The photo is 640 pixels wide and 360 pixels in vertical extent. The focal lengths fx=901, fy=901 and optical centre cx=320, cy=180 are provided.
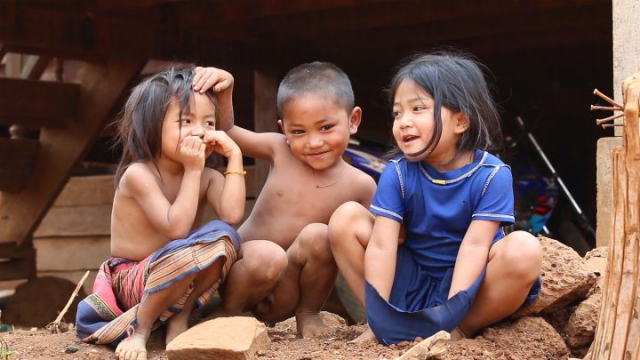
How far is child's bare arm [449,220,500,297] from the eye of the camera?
2.93 metres

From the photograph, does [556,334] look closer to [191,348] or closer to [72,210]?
[191,348]

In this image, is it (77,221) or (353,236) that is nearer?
(353,236)

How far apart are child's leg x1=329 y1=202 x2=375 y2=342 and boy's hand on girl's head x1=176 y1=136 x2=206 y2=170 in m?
0.53

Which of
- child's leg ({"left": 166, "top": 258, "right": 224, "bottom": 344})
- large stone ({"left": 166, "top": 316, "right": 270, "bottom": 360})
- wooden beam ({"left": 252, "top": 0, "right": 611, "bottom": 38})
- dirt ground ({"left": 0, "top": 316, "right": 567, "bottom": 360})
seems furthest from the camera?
wooden beam ({"left": 252, "top": 0, "right": 611, "bottom": 38})

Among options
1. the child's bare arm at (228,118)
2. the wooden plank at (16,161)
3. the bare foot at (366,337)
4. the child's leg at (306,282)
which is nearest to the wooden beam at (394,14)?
the wooden plank at (16,161)

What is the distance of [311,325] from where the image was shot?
3.45 m

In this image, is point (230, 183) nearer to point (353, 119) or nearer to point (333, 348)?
point (353, 119)

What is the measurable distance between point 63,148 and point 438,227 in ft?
13.9

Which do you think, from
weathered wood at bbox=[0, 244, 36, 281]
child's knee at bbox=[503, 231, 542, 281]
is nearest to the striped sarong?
child's knee at bbox=[503, 231, 542, 281]

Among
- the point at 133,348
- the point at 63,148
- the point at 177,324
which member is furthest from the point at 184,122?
the point at 63,148

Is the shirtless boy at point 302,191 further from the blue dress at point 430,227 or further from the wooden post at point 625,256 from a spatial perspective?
the wooden post at point 625,256

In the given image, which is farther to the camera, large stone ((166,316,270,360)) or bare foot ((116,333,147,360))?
bare foot ((116,333,147,360))

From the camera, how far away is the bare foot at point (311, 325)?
3410mm

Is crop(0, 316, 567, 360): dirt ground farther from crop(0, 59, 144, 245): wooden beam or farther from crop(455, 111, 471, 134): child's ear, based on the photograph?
crop(0, 59, 144, 245): wooden beam
